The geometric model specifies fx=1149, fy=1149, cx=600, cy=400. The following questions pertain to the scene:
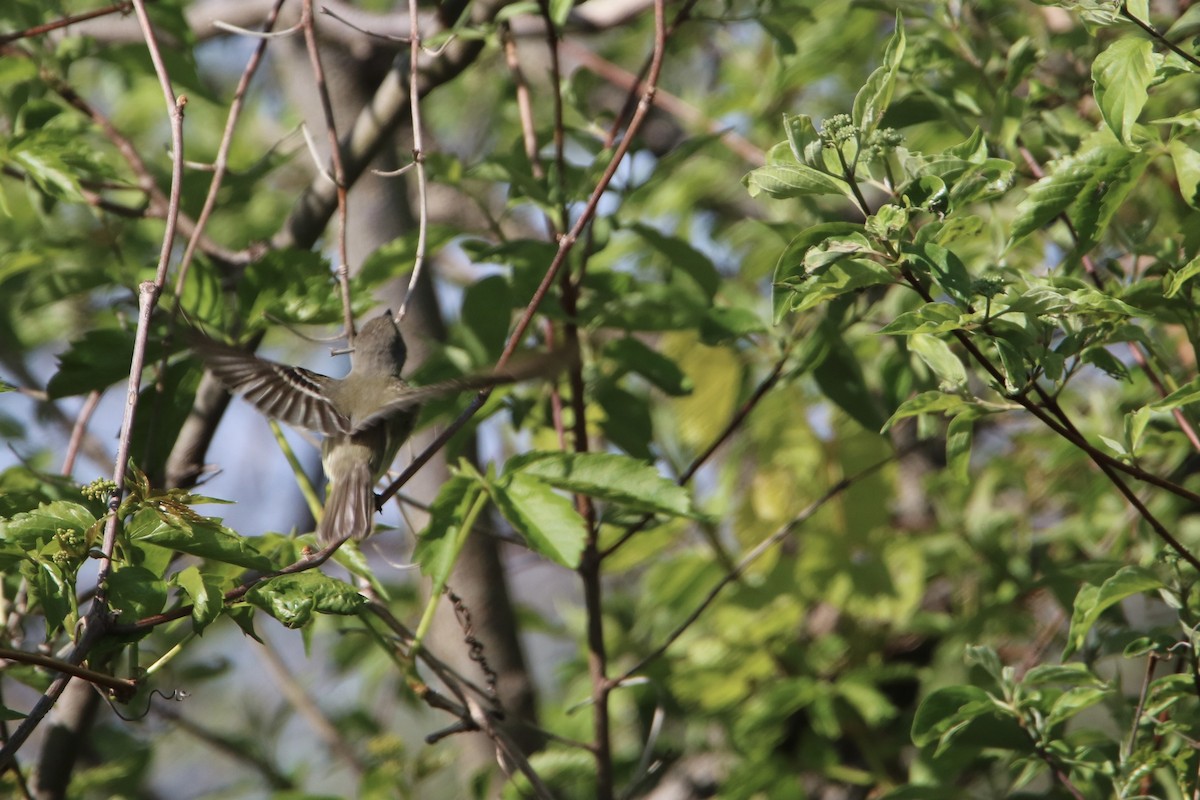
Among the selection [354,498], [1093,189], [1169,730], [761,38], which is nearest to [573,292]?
[354,498]

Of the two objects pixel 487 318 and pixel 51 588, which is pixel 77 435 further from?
pixel 51 588

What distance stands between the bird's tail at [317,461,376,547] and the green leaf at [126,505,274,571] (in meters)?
0.30

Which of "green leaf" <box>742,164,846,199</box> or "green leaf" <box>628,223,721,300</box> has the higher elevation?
"green leaf" <box>628,223,721,300</box>

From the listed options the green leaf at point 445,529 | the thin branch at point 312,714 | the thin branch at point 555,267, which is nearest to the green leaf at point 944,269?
the thin branch at point 555,267

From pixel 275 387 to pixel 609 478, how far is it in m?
0.73

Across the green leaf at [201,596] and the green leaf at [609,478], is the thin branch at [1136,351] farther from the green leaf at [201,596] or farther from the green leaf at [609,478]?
the green leaf at [201,596]

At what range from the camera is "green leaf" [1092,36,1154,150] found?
1525mm

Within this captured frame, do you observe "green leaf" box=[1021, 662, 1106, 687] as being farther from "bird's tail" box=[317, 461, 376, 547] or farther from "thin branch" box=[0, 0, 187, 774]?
"thin branch" box=[0, 0, 187, 774]

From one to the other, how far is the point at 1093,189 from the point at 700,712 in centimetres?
188

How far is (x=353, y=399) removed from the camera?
2.47 m

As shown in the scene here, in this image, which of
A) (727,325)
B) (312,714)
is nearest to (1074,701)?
(727,325)

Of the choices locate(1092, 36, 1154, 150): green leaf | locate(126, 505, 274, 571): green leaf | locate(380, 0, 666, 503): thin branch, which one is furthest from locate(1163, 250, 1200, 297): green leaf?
locate(126, 505, 274, 571): green leaf

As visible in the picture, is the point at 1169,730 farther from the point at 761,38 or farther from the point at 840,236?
the point at 761,38

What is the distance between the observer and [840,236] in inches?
60.2
